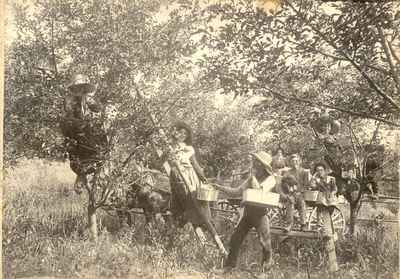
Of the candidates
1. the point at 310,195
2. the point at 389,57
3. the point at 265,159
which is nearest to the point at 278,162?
the point at 265,159

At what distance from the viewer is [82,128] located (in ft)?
14.7

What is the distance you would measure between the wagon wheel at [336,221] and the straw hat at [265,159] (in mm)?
530

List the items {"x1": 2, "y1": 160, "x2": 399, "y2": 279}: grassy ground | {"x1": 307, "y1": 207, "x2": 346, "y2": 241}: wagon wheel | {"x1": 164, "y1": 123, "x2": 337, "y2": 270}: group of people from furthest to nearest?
{"x1": 307, "y1": 207, "x2": 346, "y2": 241}: wagon wheel, {"x1": 164, "y1": 123, "x2": 337, "y2": 270}: group of people, {"x1": 2, "y1": 160, "x2": 399, "y2": 279}: grassy ground

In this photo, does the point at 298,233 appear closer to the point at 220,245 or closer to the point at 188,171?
the point at 220,245

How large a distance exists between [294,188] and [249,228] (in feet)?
1.68

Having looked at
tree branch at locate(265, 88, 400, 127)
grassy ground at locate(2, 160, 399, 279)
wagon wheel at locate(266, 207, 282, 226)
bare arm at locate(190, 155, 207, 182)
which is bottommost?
grassy ground at locate(2, 160, 399, 279)

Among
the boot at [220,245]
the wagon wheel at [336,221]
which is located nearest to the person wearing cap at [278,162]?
the wagon wheel at [336,221]

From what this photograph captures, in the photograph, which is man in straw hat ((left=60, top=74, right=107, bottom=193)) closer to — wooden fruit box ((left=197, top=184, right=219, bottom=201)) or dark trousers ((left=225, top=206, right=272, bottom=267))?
wooden fruit box ((left=197, top=184, right=219, bottom=201))

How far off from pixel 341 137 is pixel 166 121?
4.95ft

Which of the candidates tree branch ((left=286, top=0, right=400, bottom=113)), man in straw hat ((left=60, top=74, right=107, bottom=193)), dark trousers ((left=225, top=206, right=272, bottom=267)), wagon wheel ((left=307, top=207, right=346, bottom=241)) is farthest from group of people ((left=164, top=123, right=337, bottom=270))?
tree branch ((left=286, top=0, right=400, bottom=113))

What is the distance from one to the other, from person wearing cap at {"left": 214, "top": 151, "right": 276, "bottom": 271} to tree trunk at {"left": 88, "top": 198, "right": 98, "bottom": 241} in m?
1.01

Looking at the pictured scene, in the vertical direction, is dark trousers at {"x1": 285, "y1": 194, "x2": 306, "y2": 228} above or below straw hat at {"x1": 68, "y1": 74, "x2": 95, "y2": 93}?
below

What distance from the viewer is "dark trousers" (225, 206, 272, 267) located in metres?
4.48

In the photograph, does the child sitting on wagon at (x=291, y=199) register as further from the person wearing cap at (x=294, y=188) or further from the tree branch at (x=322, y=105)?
the tree branch at (x=322, y=105)
